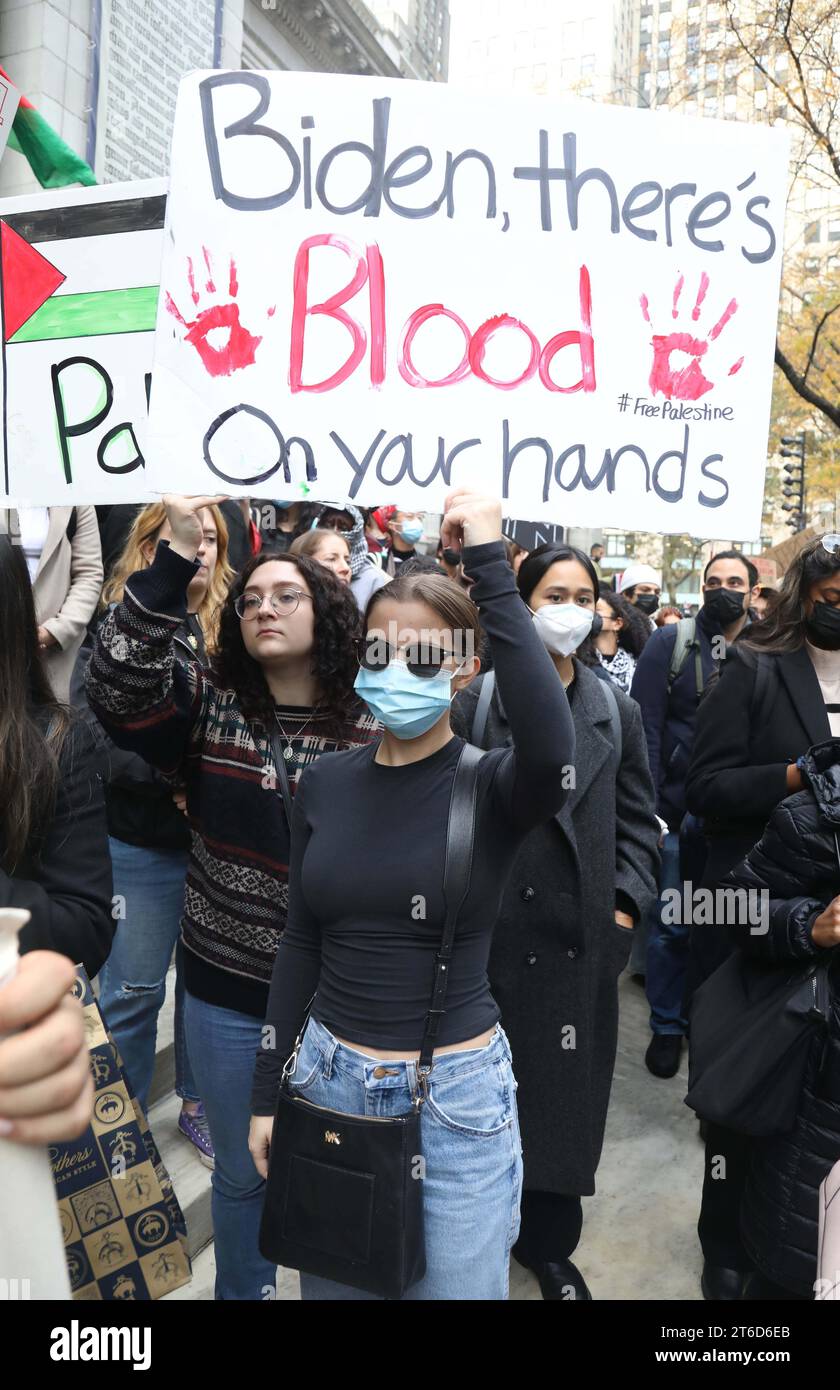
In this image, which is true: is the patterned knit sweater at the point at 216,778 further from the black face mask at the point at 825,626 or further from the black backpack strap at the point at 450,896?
the black face mask at the point at 825,626

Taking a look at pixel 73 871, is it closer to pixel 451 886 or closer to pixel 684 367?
pixel 451 886

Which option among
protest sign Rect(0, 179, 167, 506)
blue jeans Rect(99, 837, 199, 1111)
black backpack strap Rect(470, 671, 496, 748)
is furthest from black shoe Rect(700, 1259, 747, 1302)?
protest sign Rect(0, 179, 167, 506)

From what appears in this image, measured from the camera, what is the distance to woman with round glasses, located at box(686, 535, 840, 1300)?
2766mm

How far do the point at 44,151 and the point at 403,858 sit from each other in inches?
84.0

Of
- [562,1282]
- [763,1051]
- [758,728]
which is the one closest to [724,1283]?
[562,1282]

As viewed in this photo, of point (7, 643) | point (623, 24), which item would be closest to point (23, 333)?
point (7, 643)

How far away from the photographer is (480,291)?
2119mm

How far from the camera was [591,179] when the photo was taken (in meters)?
2.12

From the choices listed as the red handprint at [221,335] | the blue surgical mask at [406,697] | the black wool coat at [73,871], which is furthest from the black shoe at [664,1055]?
the red handprint at [221,335]

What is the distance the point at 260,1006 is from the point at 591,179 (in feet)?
6.46

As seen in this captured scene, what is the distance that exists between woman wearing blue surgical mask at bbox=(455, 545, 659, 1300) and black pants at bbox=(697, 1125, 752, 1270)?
1.19ft

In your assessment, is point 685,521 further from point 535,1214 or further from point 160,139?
point 160,139

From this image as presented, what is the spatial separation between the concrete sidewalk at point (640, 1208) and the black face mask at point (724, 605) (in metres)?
2.02

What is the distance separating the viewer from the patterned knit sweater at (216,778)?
2.12m
